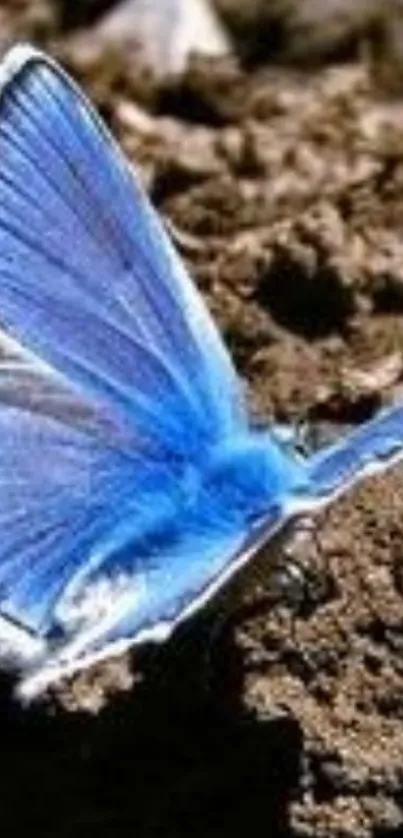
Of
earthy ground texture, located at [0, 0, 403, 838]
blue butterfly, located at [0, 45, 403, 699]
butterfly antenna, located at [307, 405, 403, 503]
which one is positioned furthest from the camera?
earthy ground texture, located at [0, 0, 403, 838]

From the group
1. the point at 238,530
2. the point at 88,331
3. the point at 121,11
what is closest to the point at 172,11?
the point at 121,11

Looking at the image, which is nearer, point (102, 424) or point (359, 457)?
point (359, 457)

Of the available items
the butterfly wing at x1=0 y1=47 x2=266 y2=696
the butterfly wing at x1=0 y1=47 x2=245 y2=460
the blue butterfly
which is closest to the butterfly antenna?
the blue butterfly

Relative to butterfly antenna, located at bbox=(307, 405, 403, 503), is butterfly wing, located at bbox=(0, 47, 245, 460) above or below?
above

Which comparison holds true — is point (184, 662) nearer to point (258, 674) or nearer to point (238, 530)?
point (258, 674)

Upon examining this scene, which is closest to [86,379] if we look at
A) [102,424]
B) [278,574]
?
[102,424]

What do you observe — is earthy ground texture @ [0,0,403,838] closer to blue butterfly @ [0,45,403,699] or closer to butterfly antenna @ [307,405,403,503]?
blue butterfly @ [0,45,403,699]

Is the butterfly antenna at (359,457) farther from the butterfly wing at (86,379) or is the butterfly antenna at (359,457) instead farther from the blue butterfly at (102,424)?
the butterfly wing at (86,379)

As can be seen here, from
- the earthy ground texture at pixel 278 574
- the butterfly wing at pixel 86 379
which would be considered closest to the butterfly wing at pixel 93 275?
the butterfly wing at pixel 86 379

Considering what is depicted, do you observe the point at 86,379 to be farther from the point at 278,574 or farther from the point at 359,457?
the point at 359,457
